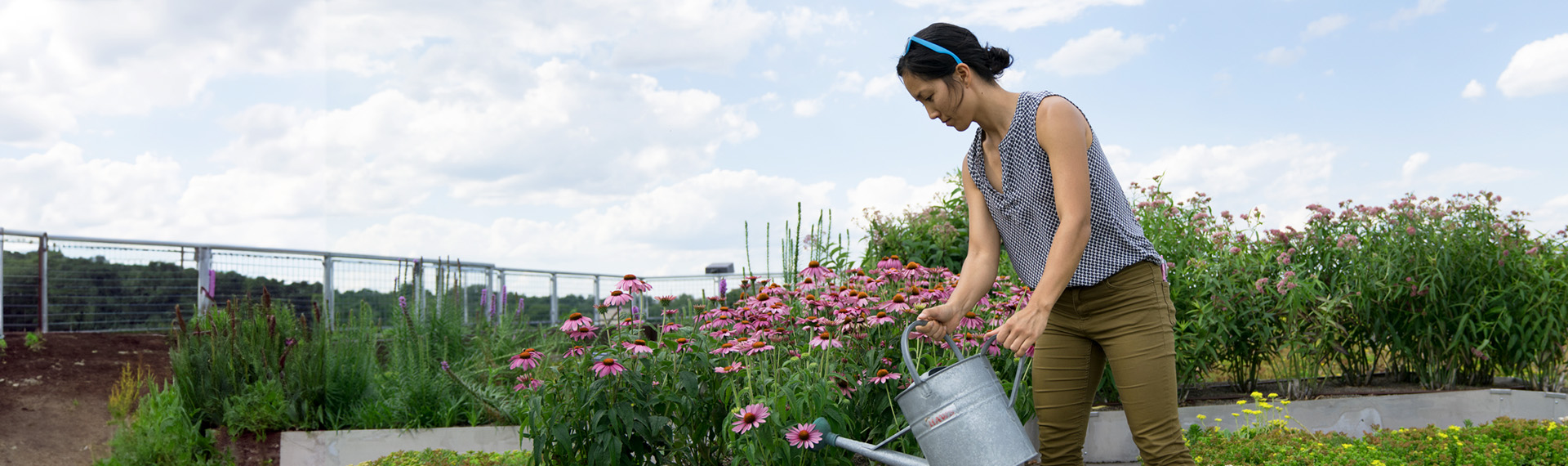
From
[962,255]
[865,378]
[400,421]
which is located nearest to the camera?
[865,378]

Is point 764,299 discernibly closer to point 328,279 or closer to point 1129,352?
point 1129,352

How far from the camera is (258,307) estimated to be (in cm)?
483

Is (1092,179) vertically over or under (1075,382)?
over

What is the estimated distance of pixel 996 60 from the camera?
1.91 metres

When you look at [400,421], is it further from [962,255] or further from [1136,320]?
[1136,320]

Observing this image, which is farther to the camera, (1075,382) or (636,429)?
(636,429)

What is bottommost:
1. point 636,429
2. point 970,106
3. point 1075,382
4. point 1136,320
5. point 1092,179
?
point 636,429

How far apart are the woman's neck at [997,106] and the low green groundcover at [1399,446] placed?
1941 mm

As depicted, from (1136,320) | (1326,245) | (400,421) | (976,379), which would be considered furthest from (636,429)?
(1326,245)

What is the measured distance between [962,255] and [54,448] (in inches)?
211

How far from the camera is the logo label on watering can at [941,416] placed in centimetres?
163

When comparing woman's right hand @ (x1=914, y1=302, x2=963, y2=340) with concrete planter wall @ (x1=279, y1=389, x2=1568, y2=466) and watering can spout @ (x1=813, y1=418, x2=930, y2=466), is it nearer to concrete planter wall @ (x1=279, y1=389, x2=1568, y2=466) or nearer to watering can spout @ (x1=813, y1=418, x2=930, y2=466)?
watering can spout @ (x1=813, y1=418, x2=930, y2=466)

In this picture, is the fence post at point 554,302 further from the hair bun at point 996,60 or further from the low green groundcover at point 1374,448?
the hair bun at point 996,60

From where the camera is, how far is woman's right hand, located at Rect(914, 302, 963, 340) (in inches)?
72.6
